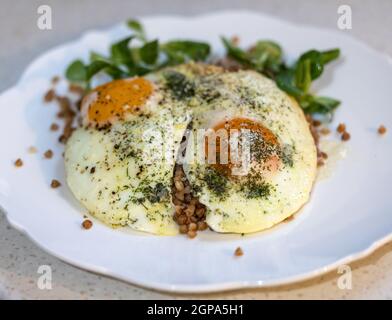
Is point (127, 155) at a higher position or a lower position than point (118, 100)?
lower

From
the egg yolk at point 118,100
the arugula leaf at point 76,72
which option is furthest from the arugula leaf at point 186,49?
the egg yolk at point 118,100

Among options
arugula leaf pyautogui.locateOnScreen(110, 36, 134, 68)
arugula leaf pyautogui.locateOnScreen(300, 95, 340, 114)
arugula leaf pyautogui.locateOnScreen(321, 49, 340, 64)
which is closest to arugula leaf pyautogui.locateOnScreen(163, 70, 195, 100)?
arugula leaf pyautogui.locateOnScreen(110, 36, 134, 68)

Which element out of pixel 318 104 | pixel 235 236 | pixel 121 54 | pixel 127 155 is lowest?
pixel 235 236

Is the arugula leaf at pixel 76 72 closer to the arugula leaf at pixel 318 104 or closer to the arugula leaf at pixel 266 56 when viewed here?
the arugula leaf at pixel 266 56

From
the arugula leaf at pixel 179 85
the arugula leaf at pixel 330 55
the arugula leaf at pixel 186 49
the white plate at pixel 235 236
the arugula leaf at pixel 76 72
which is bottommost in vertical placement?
the white plate at pixel 235 236

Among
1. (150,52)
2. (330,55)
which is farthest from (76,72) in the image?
(330,55)

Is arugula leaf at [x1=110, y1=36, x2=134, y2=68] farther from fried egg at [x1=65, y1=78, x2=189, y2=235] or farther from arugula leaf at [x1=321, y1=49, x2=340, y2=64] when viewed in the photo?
arugula leaf at [x1=321, y1=49, x2=340, y2=64]

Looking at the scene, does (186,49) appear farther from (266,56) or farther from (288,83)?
(288,83)
